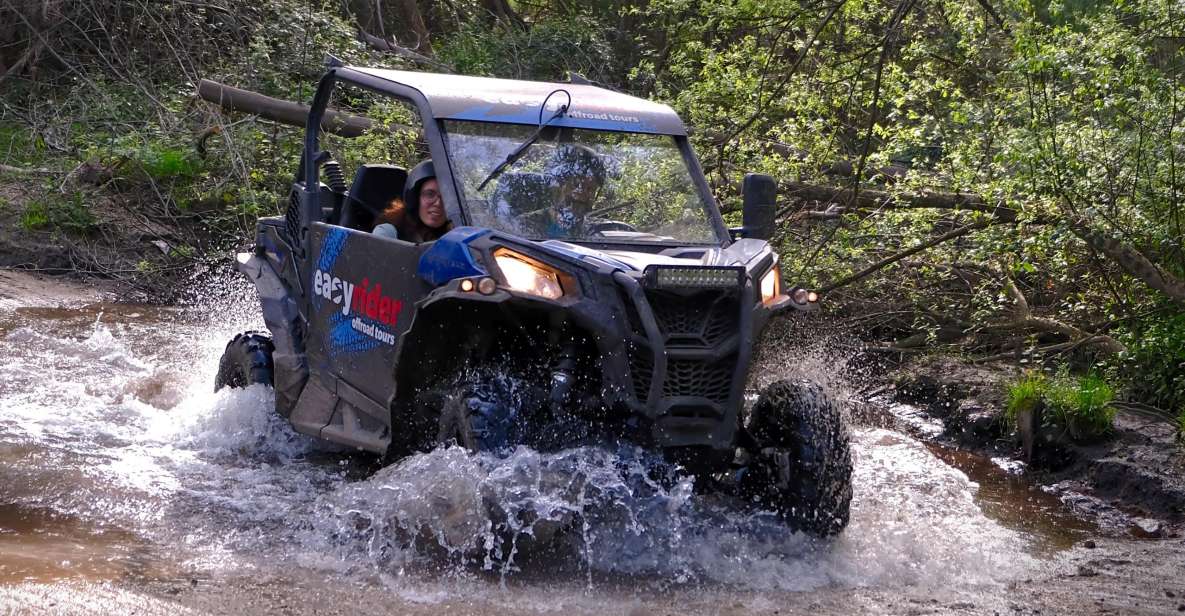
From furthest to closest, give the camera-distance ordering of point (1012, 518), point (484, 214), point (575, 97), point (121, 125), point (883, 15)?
point (121, 125), point (883, 15), point (1012, 518), point (575, 97), point (484, 214)

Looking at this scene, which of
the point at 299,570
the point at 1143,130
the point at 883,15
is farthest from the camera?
the point at 883,15

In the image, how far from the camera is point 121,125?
1351cm

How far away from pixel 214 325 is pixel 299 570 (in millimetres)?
7131

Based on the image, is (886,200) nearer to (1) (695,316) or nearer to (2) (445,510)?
(1) (695,316)

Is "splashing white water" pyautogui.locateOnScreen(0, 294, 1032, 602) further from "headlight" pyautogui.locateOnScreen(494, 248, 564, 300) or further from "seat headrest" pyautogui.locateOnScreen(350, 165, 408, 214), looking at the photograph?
"seat headrest" pyautogui.locateOnScreen(350, 165, 408, 214)

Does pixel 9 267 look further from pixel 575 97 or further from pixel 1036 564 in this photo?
pixel 1036 564

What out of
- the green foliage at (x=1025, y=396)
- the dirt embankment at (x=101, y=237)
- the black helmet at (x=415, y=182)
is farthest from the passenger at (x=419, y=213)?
the dirt embankment at (x=101, y=237)

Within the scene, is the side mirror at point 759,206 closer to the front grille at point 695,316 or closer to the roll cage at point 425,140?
the roll cage at point 425,140

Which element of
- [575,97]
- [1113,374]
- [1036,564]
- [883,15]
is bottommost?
[1036,564]

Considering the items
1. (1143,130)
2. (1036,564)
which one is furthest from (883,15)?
(1036,564)

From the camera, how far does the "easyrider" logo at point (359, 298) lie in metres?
5.62

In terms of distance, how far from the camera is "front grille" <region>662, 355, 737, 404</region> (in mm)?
5012

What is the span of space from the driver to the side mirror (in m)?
0.68

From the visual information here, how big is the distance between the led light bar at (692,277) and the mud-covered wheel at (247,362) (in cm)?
320
